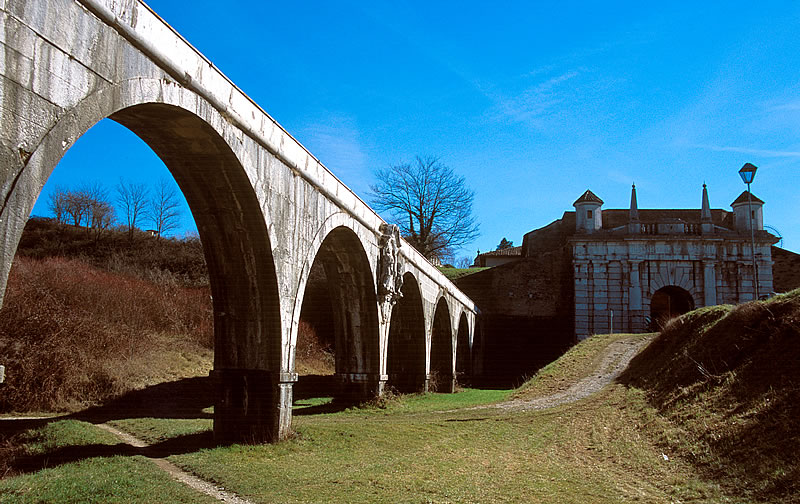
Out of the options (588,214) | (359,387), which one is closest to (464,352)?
(588,214)

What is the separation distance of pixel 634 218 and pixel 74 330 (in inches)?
1061

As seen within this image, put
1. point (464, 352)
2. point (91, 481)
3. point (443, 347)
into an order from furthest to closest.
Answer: point (464, 352)
point (443, 347)
point (91, 481)

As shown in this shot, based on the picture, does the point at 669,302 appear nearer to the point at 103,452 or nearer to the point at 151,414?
the point at 151,414

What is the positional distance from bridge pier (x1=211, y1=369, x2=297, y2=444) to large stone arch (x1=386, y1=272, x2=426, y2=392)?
1069cm

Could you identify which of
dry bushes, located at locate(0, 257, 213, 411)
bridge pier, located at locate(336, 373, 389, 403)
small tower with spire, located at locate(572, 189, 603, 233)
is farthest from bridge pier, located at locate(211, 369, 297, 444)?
small tower with spire, located at locate(572, 189, 603, 233)

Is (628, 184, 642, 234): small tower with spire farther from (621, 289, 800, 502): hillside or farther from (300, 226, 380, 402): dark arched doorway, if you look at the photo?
(300, 226, 380, 402): dark arched doorway

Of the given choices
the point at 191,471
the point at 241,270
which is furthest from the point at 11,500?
Result: the point at 241,270

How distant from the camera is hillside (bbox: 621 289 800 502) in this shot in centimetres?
693

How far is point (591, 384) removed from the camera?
1638 cm

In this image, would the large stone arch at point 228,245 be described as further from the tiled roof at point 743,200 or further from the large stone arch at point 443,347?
the tiled roof at point 743,200

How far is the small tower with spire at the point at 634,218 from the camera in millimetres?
33156

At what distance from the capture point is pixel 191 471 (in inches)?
298

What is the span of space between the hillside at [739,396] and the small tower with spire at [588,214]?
20.0 m

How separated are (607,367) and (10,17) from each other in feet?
56.2
